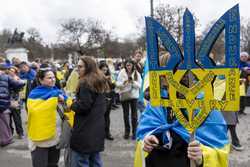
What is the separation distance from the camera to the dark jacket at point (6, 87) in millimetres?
7211

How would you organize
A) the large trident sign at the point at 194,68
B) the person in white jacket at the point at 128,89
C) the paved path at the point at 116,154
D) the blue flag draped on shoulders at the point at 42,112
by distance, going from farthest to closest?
1. the person in white jacket at the point at 128,89
2. the paved path at the point at 116,154
3. the blue flag draped on shoulders at the point at 42,112
4. the large trident sign at the point at 194,68

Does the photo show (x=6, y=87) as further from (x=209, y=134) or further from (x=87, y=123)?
(x=209, y=134)

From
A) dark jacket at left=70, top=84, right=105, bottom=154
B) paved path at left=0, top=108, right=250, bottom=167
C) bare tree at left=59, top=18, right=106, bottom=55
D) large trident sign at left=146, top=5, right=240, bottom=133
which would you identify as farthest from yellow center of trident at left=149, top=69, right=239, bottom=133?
bare tree at left=59, top=18, right=106, bottom=55

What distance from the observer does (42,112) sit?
431 cm

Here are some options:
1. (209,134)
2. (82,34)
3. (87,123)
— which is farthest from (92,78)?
(82,34)

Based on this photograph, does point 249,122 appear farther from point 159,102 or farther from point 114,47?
point 114,47

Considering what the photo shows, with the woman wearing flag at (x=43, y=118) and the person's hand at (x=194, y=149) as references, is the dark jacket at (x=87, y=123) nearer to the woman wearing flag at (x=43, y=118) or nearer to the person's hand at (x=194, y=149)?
the woman wearing flag at (x=43, y=118)

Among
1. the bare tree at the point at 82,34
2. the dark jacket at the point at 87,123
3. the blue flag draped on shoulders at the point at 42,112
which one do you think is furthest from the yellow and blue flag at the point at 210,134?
the bare tree at the point at 82,34

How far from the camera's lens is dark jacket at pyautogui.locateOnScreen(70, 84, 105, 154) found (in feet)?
13.2

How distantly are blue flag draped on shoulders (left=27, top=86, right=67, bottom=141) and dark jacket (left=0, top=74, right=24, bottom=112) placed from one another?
3.08 meters

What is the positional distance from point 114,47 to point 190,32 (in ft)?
181

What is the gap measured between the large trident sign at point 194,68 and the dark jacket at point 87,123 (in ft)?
6.50

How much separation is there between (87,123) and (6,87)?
12.1ft

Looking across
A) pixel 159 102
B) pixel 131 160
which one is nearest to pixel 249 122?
pixel 131 160
